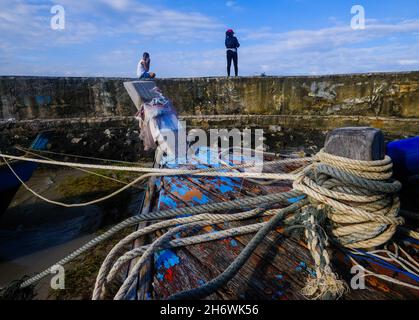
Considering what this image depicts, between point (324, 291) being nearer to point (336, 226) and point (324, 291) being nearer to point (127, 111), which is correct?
point (336, 226)

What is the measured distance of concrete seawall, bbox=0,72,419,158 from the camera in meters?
7.15

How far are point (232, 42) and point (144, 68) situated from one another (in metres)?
3.46

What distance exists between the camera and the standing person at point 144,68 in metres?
8.05

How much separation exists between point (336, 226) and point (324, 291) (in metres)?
0.47

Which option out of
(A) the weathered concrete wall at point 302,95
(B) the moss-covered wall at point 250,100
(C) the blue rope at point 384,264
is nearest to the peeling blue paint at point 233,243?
(C) the blue rope at point 384,264

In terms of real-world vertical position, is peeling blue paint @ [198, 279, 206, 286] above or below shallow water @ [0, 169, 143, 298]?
above

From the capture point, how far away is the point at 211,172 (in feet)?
8.30

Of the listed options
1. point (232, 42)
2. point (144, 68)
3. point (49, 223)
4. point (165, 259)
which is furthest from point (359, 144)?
point (232, 42)

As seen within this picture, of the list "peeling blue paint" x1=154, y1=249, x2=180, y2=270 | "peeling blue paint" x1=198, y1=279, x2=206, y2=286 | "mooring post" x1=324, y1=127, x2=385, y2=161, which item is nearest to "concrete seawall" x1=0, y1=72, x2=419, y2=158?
"mooring post" x1=324, y1=127, x2=385, y2=161

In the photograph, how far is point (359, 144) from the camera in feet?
4.77

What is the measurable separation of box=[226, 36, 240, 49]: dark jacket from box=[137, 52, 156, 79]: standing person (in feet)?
9.97

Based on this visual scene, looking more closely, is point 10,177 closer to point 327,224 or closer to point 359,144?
point 327,224

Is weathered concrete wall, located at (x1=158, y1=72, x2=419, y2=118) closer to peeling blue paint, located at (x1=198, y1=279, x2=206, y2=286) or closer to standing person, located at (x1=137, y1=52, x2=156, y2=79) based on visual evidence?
standing person, located at (x1=137, y1=52, x2=156, y2=79)
